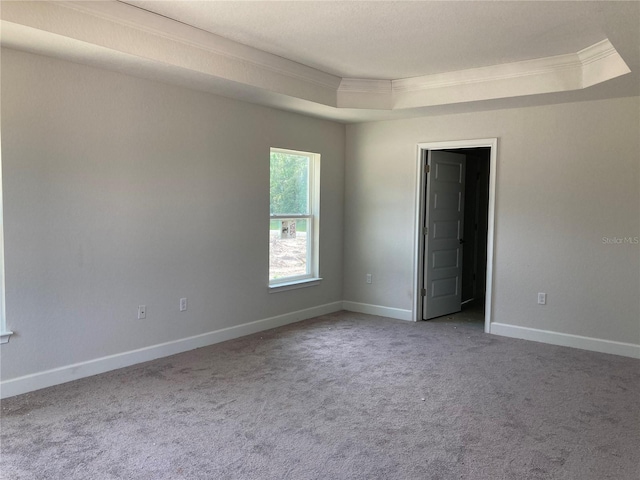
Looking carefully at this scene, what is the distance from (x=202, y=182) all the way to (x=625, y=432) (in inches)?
147

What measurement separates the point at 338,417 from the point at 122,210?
7.63 feet

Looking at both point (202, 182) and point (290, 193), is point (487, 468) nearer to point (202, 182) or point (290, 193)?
point (202, 182)

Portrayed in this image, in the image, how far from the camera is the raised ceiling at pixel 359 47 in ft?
10.4

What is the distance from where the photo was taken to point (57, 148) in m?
3.59

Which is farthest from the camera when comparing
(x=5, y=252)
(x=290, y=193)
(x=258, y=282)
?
(x=290, y=193)

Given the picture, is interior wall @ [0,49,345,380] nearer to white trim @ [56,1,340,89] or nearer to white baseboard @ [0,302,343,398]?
white baseboard @ [0,302,343,398]

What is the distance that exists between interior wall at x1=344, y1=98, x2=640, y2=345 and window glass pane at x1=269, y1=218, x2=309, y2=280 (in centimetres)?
110

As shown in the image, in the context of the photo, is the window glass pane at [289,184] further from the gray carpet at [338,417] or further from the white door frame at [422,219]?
the gray carpet at [338,417]

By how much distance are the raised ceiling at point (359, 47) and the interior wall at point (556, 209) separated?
0.28 metres

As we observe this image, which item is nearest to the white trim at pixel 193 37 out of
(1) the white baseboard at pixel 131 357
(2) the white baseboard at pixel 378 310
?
(1) the white baseboard at pixel 131 357

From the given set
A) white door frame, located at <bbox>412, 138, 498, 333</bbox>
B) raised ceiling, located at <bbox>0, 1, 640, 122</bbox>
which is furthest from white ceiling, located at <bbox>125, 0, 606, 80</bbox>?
white door frame, located at <bbox>412, 138, 498, 333</bbox>

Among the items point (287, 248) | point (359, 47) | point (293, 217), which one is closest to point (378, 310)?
point (287, 248)

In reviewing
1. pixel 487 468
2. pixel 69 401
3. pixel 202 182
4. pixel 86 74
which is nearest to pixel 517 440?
pixel 487 468

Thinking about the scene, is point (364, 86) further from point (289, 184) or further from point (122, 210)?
point (122, 210)
